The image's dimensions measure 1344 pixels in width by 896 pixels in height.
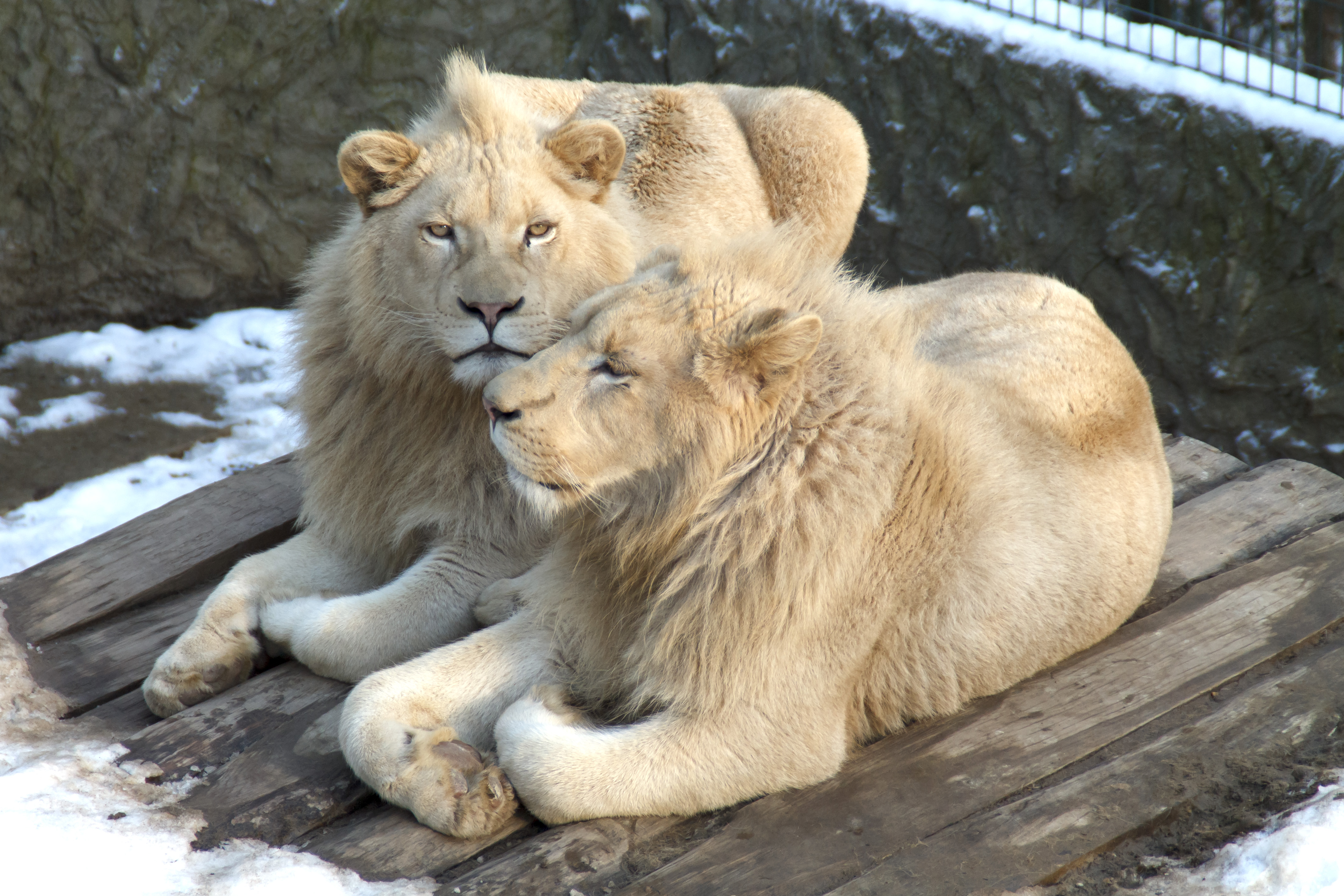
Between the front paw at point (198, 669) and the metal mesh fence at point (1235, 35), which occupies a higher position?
the metal mesh fence at point (1235, 35)

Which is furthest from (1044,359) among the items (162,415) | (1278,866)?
(162,415)

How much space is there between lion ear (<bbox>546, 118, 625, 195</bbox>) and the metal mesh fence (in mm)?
3767

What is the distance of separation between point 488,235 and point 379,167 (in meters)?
0.42

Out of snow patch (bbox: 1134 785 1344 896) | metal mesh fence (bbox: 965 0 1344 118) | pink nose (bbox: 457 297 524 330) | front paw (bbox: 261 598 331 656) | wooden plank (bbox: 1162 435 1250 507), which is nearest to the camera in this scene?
snow patch (bbox: 1134 785 1344 896)

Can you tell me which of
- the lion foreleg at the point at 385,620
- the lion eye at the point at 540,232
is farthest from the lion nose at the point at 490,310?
the lion foreleg at the point at 385,620

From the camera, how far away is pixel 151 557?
13.5 feet

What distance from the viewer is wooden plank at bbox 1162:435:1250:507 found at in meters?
4.36

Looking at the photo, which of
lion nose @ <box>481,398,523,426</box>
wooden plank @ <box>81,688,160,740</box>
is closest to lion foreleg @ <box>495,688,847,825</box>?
lion nose @ <box>481,398,523,426</box>

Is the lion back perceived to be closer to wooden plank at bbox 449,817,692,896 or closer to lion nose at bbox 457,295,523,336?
lion nose at bbox 457,295,523,336

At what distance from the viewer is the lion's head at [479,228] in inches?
131

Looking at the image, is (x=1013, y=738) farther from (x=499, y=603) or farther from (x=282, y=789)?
(x=282, y=789)

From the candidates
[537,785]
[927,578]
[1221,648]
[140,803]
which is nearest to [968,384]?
[927,578]

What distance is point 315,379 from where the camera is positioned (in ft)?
12.7

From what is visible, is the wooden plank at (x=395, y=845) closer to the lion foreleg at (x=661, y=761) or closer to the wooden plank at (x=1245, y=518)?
the lion foreleg at (x=661, y=761)
